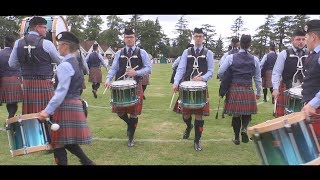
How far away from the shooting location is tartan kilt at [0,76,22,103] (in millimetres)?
6711

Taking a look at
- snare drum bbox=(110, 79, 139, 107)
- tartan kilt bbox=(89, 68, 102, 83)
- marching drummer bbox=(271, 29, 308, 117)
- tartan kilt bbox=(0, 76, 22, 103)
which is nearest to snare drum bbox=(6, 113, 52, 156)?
snare drum bbox=(110, 79, 139, 107)

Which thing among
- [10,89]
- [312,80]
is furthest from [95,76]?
[312,80]

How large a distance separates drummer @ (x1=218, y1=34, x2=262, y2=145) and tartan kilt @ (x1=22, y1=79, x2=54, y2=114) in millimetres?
2386

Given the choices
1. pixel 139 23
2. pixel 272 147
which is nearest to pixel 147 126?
pixel 272 147

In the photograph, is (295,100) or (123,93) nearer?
(295,100)

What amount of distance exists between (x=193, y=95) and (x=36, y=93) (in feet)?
6.64

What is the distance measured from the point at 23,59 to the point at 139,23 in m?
47.9

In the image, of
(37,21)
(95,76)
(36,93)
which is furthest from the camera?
(95,76)

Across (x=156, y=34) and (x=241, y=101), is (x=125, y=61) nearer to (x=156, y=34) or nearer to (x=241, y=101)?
(x=241, y=101)

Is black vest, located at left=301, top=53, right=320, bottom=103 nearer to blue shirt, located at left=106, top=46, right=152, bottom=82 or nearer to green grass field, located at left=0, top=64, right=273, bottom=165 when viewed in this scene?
green grass field, located at left=0, top=64, right=273, bottom=165

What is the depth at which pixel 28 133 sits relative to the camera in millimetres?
3883
